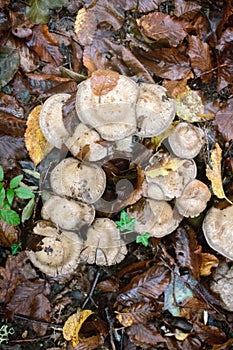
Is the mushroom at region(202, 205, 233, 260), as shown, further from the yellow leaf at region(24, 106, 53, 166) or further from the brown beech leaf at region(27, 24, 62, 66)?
the brown beech leaf at region(27, 24, 62, 66)

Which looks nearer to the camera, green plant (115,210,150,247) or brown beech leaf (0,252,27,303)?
green plant (115,210,150,247)

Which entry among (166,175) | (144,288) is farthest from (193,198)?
(144,288)

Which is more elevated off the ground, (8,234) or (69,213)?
(69,213)

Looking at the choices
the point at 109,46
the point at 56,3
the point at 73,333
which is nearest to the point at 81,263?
the point at 73,333

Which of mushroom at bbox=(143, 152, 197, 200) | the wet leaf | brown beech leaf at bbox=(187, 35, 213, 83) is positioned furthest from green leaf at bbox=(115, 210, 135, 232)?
the wet leaf

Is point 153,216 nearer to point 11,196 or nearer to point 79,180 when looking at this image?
point 79,180

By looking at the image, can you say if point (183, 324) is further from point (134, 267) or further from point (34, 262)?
point (34, 262)
